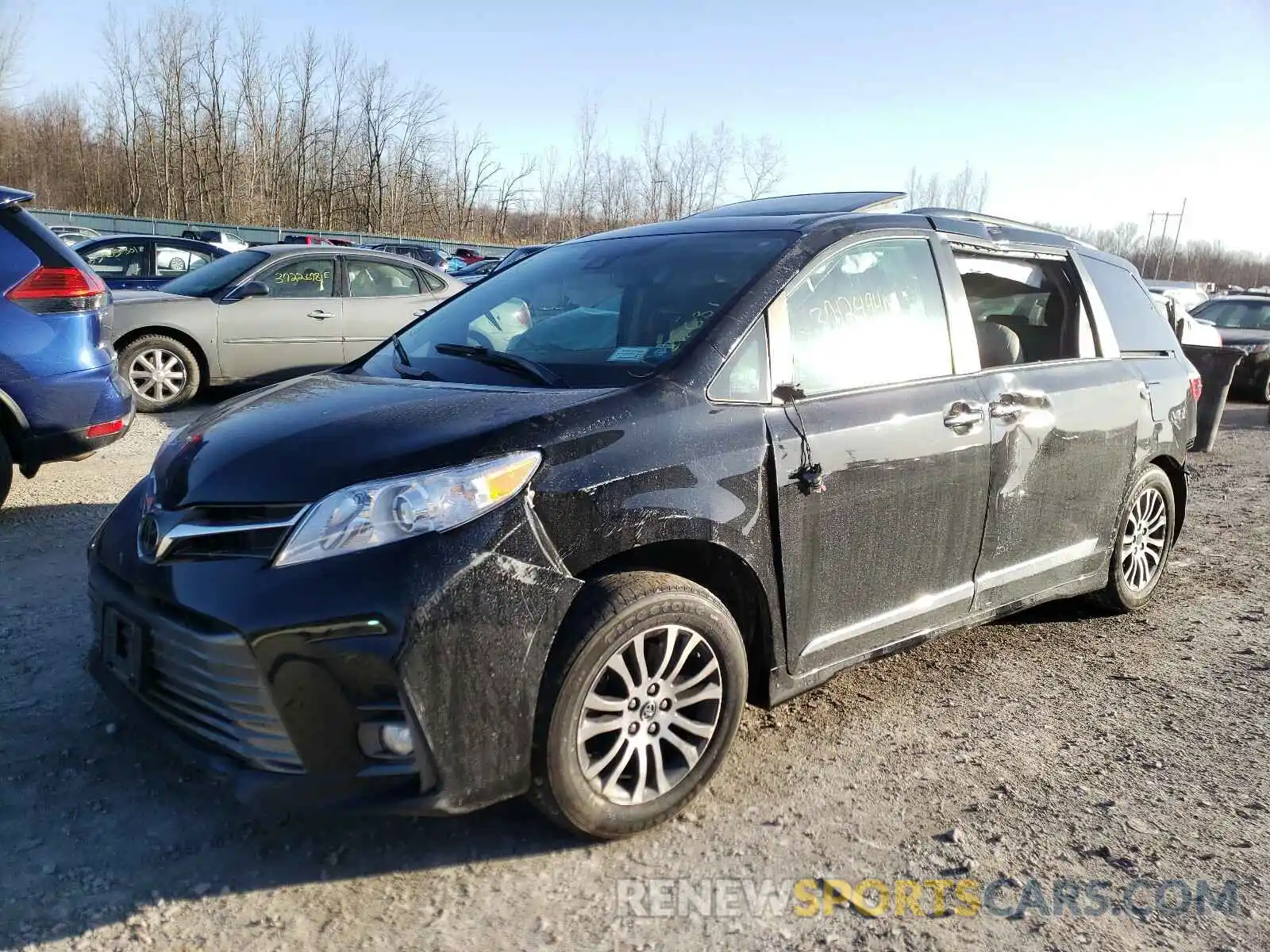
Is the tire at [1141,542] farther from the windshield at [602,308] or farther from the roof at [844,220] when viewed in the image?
the windshield at [602,308]

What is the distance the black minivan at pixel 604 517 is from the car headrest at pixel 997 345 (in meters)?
0.02

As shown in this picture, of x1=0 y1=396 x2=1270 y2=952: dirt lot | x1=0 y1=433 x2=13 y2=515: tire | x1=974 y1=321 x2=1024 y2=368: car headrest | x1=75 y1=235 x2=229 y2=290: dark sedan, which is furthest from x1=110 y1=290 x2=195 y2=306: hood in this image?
x1=974 y1=321 x2=1024 y2=368: car headrest

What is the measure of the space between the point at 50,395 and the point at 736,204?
11.7ft

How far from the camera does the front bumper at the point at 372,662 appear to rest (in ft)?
7.36

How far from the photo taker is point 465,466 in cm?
242

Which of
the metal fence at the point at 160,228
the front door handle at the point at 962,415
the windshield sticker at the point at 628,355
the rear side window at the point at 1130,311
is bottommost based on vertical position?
the front door handle at the point at 962,415

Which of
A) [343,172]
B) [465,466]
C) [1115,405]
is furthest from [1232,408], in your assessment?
[343,172]

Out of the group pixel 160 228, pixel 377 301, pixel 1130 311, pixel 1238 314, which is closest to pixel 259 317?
pixel 377 301

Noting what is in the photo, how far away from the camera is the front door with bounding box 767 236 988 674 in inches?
118

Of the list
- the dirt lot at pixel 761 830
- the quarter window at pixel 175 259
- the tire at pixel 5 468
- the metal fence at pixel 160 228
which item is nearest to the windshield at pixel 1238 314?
the dirt lot at pixel 761 830

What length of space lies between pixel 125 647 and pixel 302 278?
7.55 m

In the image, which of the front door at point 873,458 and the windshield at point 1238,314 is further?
the windshield at point 1238,314

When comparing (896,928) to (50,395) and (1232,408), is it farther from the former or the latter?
(1232,408)

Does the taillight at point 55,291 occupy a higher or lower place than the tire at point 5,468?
higher
